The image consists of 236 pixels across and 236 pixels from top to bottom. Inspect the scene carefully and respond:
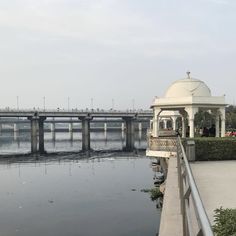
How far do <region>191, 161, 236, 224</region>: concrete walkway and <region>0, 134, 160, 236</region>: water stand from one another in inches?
164

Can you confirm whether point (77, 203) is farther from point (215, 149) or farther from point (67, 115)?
point (67, 115)

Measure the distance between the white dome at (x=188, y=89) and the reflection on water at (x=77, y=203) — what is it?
8068 millimetres

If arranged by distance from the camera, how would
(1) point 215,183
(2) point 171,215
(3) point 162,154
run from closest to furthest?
(2) point 171,215 → (1) point 215,183 → (3) point 162,154

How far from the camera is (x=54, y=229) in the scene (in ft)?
65.4

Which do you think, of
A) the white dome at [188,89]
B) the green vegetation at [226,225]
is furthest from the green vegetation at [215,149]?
the green vegetation at [226,225]

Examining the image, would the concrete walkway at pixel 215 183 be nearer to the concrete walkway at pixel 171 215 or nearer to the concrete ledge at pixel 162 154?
the concrete walkway at pixel 171 215

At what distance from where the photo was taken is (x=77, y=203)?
84.2 feet

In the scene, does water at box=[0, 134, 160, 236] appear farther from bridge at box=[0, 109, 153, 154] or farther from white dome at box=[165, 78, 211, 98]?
bridge at box=[0, 109, 153, 154]

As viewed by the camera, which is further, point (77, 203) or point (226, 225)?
point (77, 203)

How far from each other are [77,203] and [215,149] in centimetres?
955

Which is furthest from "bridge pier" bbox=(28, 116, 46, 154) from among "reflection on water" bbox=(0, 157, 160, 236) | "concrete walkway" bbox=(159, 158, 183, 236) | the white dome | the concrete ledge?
"concrete walkway" bbox=(159, 158, 183, 236)

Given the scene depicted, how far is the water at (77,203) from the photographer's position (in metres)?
20.2

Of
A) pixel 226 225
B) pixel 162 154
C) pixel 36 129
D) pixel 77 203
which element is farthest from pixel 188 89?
pixel 36 129

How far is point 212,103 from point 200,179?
47.3ft
